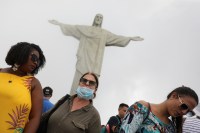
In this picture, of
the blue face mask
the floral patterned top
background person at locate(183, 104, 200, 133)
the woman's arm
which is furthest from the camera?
the blue face mask

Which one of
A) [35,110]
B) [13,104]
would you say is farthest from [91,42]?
[13,104]

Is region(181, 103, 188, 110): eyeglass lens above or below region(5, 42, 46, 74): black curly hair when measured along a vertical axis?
below

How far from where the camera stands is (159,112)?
2938 mm

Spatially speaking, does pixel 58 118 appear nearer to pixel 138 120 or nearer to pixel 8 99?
pixel 8 99

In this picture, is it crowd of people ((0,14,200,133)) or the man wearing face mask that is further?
the man wearing face mask

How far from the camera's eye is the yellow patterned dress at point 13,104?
289 centimetres

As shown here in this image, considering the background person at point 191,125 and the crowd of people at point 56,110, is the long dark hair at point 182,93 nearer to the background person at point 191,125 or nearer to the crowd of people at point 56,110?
the crowd of people at point 56,110

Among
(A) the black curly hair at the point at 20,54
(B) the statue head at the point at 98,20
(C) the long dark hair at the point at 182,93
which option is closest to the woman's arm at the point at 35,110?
(A) the black curly hair at the point at 20,54

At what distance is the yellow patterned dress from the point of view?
2893mm

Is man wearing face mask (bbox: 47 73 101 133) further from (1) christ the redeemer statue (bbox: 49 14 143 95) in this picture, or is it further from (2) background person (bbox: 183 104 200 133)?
(1) christ the redeemer statue (bbox: 49 14 143 95)

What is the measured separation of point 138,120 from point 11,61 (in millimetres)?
1277

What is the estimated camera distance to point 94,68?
12.2 m

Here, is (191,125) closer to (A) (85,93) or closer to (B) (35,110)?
(A) (85,93)

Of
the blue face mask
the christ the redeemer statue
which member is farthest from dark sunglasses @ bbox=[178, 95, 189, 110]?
the christ the redeemer statue
